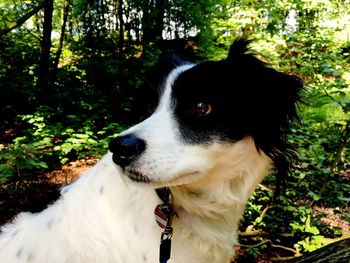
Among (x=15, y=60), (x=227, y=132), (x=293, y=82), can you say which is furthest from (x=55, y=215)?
(x=15, y=60)

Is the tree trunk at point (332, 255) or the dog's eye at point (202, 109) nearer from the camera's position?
the tree trunk at point (332, 255)

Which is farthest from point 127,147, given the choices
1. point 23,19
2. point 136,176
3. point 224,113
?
point 23,19

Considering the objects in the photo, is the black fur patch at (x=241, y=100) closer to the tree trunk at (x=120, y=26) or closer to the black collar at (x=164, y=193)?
the black collar at (x=164, y=193)

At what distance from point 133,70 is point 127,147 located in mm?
6758

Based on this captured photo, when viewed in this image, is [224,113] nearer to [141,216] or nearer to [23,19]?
[141,216]

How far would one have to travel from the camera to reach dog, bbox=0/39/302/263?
1771 mm

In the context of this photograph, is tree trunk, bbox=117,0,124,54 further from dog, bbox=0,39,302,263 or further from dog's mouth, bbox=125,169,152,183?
dog's mouth, bbox=125,169,152,183

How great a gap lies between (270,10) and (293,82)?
5739 mm

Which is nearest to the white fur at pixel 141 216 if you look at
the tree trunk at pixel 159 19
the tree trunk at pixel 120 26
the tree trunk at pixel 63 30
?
the tree trunk at pixel 159 19

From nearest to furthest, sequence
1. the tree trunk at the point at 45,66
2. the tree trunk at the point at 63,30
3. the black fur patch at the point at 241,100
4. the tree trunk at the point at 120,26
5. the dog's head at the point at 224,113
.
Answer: the dog's head at the point at 224,113, the black fur patch at the point at 241,100, the tree trunk at the point at 45,66, the tree trunk at the point at 120,26, the tree trunk at the point at 63,30

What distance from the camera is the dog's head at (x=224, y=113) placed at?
1687 mm

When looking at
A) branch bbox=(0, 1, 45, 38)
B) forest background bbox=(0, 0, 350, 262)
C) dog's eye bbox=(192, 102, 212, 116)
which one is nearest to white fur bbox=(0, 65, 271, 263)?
dog's eye bbox=(192, 102, 212, 116)

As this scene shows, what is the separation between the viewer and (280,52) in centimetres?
613

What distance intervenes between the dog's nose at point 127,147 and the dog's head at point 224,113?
14 centimetres
